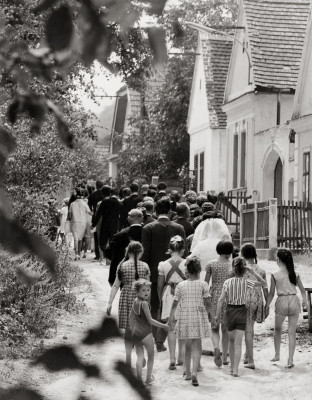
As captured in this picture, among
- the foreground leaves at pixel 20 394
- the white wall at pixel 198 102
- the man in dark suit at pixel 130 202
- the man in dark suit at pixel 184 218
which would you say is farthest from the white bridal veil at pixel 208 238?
the white wall at pixel 198 102

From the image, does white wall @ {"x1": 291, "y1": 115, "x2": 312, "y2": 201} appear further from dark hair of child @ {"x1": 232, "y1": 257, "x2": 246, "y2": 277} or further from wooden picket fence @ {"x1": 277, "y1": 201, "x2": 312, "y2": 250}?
dark hair of child @ {"x1": 232, "y1": 257, "x2": 246, "y2": 277}

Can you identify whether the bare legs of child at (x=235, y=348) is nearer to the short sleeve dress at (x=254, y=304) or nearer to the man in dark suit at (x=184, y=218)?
the short sleeve dress at (x=254, y=304)

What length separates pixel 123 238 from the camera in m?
15.8

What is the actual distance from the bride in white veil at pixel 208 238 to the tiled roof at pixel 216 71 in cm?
3013

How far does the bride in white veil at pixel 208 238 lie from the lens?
1480cm

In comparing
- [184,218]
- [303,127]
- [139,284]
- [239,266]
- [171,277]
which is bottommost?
[139,284]

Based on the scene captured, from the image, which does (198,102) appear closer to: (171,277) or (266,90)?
(266,90)

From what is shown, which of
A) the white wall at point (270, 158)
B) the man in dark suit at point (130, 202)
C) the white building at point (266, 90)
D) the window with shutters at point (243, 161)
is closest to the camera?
the man in dark suit at point (130, 202)

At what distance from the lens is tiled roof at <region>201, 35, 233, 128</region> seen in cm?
4528

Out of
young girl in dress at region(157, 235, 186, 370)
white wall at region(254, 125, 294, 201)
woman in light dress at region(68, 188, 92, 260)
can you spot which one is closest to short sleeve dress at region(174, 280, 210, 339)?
young girl in dress at region(157, 235, 186, 370)

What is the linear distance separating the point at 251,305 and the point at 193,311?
106 cm

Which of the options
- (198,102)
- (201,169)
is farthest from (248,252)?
(198,102)

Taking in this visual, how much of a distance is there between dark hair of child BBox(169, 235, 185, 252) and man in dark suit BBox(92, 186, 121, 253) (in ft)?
34.1

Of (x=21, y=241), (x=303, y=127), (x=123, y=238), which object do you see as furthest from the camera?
(x=303, y=127)
